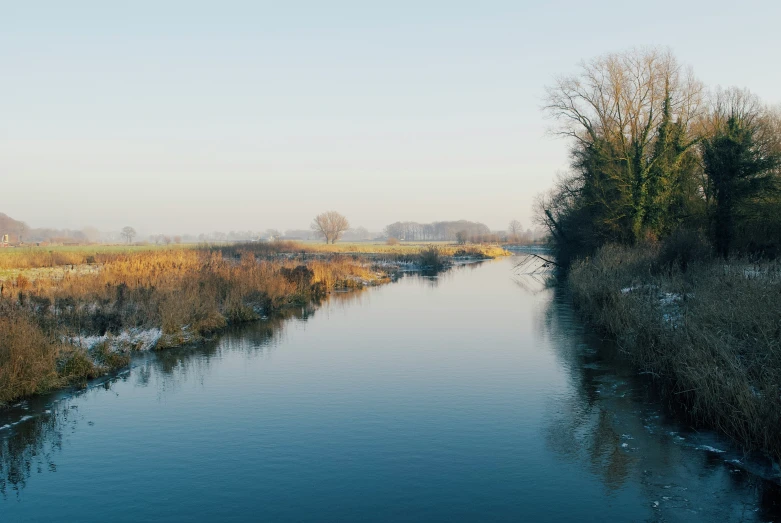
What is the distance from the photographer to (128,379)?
1431 cm

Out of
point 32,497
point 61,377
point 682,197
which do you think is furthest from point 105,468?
point 682,197

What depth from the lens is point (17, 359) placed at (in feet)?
39.0

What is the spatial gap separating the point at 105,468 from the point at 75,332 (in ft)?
27.6

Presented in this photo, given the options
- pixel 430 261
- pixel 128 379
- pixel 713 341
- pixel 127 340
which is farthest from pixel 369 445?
pixel 430 261

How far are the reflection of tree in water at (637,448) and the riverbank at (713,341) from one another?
57 cm

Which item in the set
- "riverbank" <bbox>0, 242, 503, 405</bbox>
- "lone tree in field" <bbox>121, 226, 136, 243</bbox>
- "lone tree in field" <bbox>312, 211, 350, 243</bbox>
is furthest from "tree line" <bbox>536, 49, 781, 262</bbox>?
"lone tree in field" <bbox>121, 226, 136, 243</bbox>

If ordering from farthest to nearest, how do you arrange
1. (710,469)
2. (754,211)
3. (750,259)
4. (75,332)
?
1. (754,211)
2. (750,259)
3. (75,332)
4. (710,469)

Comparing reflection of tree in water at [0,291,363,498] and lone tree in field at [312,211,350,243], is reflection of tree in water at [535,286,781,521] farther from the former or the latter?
lone tree in field at [312,211,350,243]

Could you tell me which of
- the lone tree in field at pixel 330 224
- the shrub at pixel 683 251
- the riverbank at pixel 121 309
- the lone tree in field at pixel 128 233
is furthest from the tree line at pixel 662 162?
the lone tree in field at pixel 128 233

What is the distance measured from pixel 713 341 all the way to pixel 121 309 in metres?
16.9

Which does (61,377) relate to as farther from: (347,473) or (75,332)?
(347,473)

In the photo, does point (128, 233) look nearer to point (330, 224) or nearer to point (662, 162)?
point (330, 224)

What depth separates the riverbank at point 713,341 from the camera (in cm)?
869

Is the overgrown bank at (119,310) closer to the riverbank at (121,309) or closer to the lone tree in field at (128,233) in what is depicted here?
the riverbank at (121,309)
